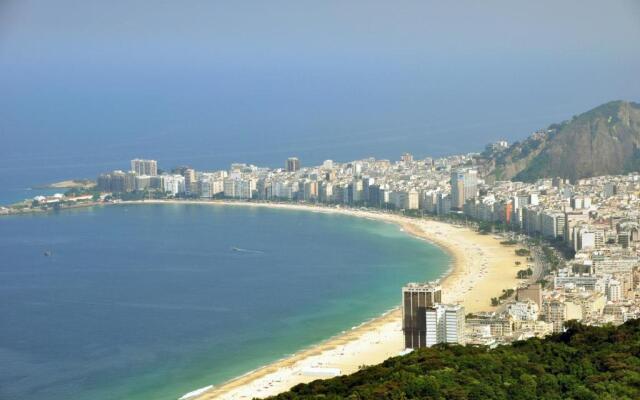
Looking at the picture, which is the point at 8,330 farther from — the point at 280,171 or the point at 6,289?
the point at 280,171

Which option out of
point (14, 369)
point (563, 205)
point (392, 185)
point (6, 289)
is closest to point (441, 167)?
point (392, 185)

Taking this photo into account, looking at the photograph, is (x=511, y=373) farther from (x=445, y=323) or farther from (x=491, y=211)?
(x=491, y=211)

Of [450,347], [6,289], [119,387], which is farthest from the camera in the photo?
[6,289]

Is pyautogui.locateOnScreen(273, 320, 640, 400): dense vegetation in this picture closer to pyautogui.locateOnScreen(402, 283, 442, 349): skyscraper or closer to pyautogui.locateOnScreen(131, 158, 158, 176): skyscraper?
pyautogui.locateOnScreen(402, 283, 442, 349): skyscraper

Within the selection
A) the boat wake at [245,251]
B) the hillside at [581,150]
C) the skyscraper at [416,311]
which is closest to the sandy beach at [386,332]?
the skyscraper at [416,311]

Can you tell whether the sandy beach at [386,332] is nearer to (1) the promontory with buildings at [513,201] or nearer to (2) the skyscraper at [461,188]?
(1) the promontory with buildings at [513,201]
